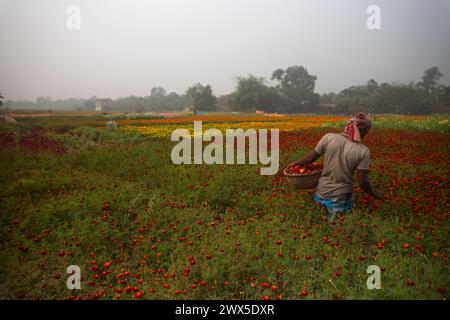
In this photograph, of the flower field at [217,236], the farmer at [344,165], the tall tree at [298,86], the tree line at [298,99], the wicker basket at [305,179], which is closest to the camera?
the flower field at [217,236]

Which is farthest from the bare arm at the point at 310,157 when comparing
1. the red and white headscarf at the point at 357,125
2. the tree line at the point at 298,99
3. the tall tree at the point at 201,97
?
the tall tree at the point at 201,97

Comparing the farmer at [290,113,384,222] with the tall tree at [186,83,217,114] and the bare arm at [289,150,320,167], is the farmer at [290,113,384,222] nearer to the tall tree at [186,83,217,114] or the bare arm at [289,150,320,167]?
the bare arm at [289,150,320,167]

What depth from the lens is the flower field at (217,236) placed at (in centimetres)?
282

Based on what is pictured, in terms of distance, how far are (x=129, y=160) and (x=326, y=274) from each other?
5982mm

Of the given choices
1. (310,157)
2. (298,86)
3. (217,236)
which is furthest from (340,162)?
(298,86)

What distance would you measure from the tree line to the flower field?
24077 mm

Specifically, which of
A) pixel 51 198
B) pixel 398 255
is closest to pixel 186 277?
pixel 398 255

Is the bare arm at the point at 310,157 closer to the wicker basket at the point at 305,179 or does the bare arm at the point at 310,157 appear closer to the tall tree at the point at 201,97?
→ the wicker basket at the point at 305,179

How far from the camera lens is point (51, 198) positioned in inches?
198

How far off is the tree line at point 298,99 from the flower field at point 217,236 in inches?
948

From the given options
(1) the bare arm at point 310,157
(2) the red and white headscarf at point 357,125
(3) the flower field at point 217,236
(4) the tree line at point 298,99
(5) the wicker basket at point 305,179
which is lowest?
(3) the flower field at point 217,236

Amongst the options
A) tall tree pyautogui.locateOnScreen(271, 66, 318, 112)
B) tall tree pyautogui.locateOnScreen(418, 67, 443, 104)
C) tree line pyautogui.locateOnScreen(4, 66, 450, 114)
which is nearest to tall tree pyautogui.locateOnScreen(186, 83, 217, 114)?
tree line pyautogui.locateOnScreen(4, 66, 450, 114)

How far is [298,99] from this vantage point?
44.9 m

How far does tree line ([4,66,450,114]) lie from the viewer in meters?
33.4
